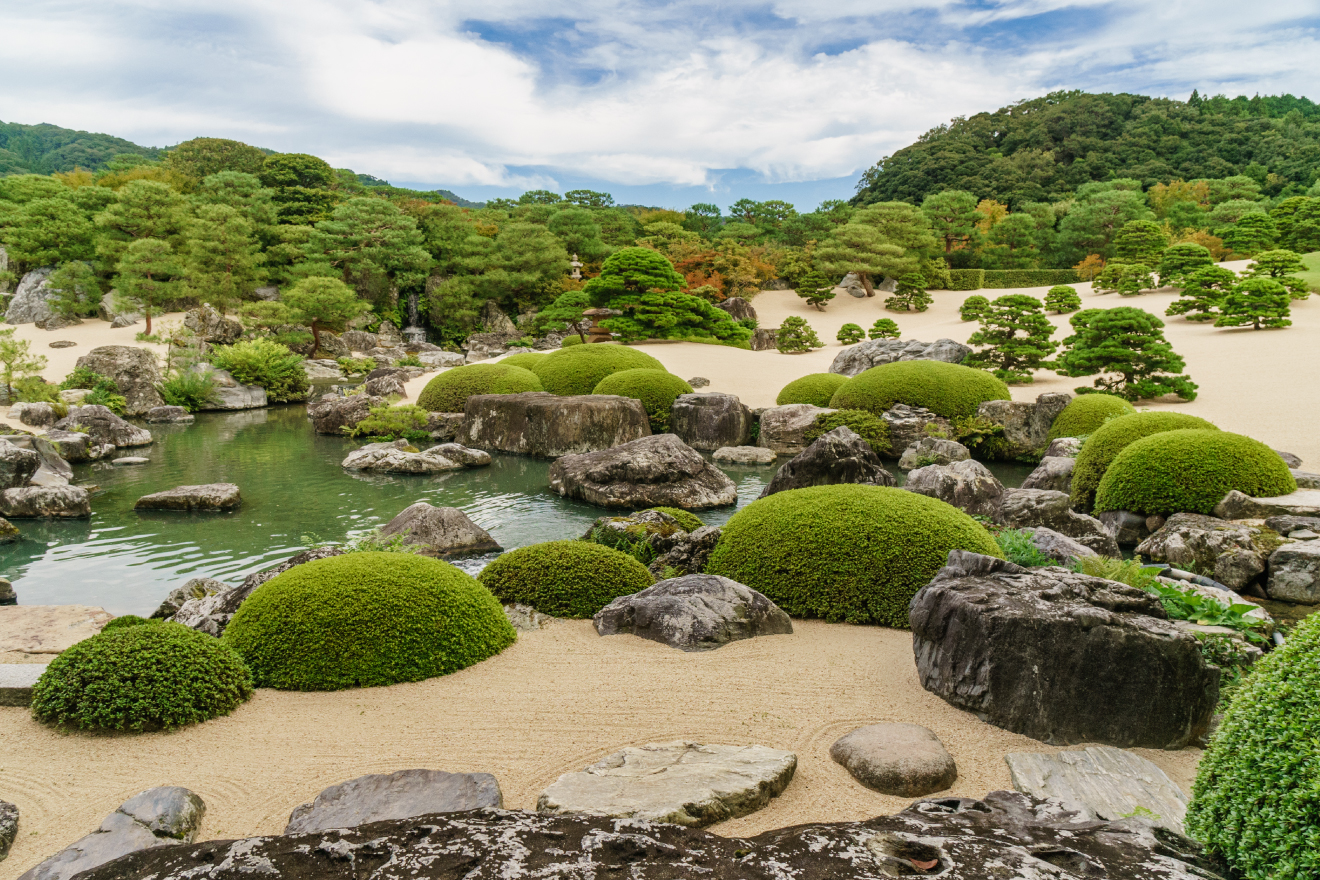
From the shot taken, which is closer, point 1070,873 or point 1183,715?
point 1070,873

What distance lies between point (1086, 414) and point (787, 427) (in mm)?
5692

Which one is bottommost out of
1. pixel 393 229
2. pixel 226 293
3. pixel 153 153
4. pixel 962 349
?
pixel 962 349

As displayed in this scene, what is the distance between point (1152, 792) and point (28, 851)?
4530mm

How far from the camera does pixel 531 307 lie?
37406mm

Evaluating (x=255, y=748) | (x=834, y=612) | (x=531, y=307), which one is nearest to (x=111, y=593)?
(x=255, y=748)

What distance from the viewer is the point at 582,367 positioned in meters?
19.5

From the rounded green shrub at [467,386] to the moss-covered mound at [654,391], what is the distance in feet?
7.97

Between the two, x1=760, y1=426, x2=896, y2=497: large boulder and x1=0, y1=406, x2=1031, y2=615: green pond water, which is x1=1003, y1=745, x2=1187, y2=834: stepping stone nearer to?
x1=760, y1=426, x2=896, y2=497: large boulder

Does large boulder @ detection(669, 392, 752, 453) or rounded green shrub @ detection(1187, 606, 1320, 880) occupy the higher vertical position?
rounded green shrub @ detection(1187, 606, 1320, 880)

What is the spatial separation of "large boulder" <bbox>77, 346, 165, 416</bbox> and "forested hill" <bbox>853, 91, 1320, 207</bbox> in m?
48.1

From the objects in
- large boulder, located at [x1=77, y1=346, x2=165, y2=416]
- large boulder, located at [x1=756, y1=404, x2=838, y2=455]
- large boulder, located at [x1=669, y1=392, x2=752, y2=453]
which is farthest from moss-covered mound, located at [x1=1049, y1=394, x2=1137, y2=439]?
large boulder, located at [x1=77, y1=346, x2=165, y2=416]

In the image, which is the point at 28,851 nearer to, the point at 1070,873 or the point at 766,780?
the point at 766,780

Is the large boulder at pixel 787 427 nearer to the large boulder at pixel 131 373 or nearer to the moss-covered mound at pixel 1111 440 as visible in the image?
the moss-covered mound at pixel 1111 440

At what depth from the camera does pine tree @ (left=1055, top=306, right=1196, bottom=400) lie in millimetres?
16516
